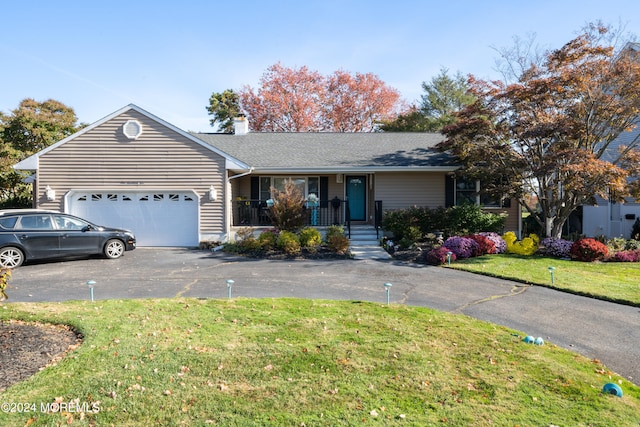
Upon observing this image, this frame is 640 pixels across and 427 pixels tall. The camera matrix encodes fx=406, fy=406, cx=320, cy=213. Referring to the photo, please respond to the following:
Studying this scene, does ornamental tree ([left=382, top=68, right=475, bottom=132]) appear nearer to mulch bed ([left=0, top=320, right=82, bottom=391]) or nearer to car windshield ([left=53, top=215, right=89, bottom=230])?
car windshield ([left=53, top=215, right=89, bottom=230])

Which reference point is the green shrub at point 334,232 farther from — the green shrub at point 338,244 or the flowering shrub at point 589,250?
the flowering shrub at point 589,250

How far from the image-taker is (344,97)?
32.8 m

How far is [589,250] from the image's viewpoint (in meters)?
11.4

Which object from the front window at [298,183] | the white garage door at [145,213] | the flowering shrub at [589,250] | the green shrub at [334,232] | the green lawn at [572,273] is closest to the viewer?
the green lawn at [572,273]

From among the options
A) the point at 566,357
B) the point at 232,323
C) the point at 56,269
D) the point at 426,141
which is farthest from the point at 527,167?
the point at 56,269

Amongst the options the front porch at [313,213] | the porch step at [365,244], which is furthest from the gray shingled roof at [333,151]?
the porch step at [365,244]

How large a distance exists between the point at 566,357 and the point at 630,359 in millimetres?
817

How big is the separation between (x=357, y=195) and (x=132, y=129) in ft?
29.1

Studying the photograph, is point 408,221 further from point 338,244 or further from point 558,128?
point 558,128

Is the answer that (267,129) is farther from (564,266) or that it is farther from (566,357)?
(566,357)

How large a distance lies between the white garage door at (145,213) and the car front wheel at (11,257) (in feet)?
13.1

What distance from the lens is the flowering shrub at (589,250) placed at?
37.4 ft

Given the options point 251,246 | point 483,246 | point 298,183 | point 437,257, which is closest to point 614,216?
point 483,246

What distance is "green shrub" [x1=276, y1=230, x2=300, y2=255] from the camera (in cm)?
1229
